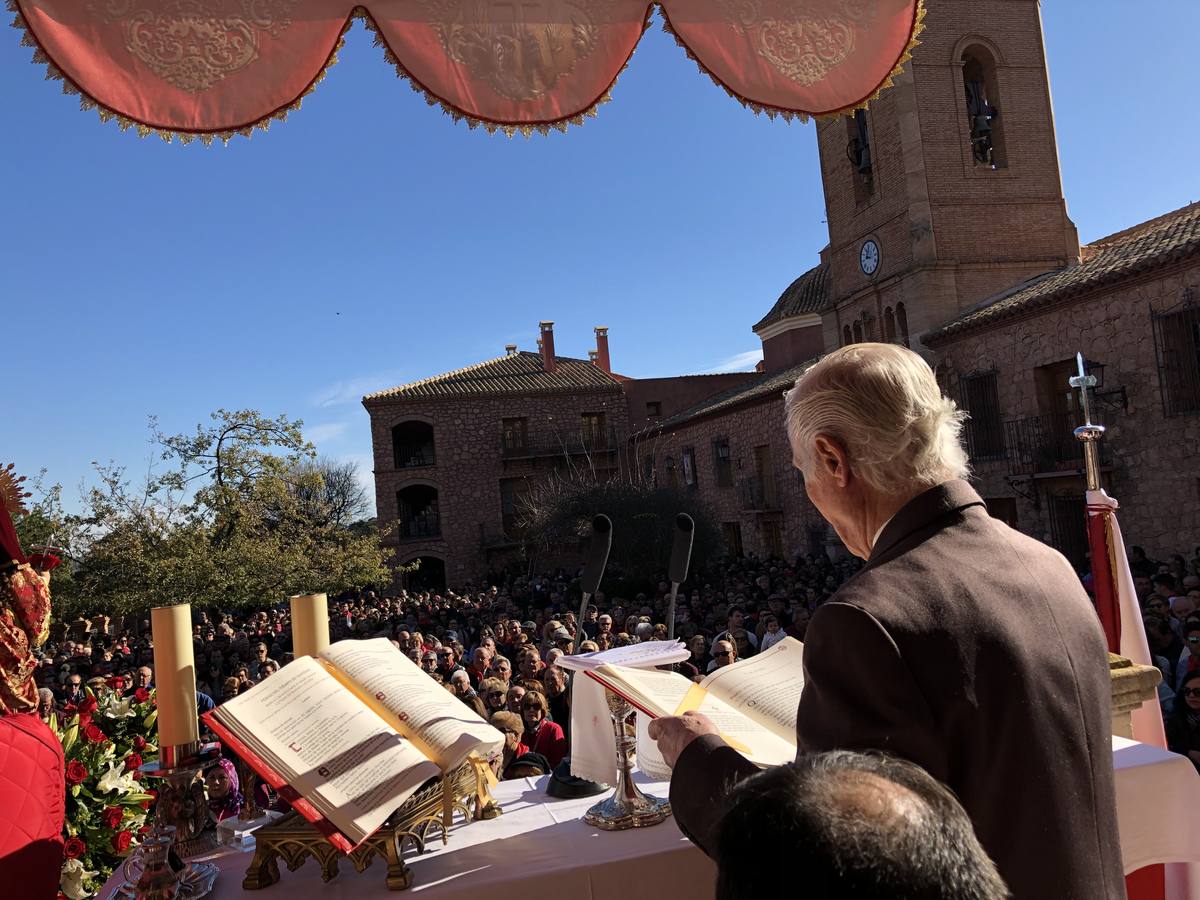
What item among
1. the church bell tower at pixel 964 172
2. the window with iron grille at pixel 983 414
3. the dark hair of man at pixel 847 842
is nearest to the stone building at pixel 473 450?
the church bell tower at pixel 964 172

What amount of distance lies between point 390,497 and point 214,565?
46.4 feet

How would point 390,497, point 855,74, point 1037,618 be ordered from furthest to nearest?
point 390,497
point 855,74
point 1037,618

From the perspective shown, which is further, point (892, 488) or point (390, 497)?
point (390, 497)

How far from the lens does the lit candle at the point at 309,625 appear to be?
1.93 metres

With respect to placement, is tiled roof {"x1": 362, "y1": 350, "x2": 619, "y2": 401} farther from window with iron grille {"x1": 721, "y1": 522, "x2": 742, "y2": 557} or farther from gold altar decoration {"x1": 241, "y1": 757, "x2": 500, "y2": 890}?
gold altar decoration {"x1": 241, "y1": 757, "x2": 500, "y2": 890}

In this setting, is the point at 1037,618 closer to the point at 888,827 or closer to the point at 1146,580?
the point at 888,827

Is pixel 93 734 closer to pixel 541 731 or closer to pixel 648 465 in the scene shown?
pixel 541 731

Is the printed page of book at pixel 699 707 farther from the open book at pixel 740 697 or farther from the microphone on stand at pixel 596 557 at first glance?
the microphone on stand at pixel 596 557

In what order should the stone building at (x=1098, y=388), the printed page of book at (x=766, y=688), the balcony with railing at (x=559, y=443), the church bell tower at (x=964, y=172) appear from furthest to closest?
the balcony with railing at (x=559, y=443) < the church bell tower at (x=964, y=172) < the stone building at (x=1098, y=388) < the printed page of book at (x=766, y=688)

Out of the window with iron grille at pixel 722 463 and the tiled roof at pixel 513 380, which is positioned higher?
the tiled roof at pixel 513 380

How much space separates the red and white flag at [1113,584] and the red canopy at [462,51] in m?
2.18

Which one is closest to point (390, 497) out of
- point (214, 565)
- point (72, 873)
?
point (214, 565)

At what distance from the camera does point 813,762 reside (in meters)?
0.75

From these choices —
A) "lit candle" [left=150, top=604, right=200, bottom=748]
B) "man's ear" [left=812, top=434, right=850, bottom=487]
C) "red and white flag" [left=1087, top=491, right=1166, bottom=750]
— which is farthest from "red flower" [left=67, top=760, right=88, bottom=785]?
"red and white flag" [left=1087, top=491, right=1166, bottom=750]
